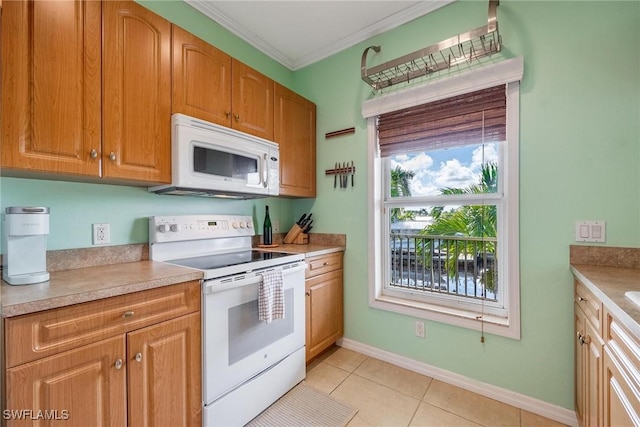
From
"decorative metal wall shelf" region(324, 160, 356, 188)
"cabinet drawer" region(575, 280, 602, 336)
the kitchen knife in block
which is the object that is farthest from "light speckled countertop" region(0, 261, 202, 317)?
"cabinet drawer" region(575, 280, 602, 336)

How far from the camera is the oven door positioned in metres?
1.33

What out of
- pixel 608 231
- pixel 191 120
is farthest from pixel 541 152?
pixel 191 120

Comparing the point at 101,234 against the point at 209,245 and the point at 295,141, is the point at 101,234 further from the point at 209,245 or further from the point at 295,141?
the point at 295,141

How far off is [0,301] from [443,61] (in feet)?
8.32

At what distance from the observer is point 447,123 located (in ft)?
6.11

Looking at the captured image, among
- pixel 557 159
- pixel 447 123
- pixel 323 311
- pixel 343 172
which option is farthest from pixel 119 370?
pixel 557 159

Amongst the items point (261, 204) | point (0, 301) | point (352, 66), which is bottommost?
point (0, 301)

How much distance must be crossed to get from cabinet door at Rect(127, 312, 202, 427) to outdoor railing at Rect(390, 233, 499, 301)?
160cm

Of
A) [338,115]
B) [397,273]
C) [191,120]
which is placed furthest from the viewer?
[338,115]

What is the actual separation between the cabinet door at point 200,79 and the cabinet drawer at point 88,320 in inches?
41.4

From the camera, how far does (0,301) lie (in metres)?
0.82

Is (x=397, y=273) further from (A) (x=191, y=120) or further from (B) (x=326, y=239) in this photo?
(A) (x=191, y=120)

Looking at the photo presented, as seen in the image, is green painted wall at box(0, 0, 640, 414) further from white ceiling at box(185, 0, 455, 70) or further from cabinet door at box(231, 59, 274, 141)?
cabinet door at box(231, 59, 274, 141)

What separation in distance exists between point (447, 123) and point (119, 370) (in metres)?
2.28
